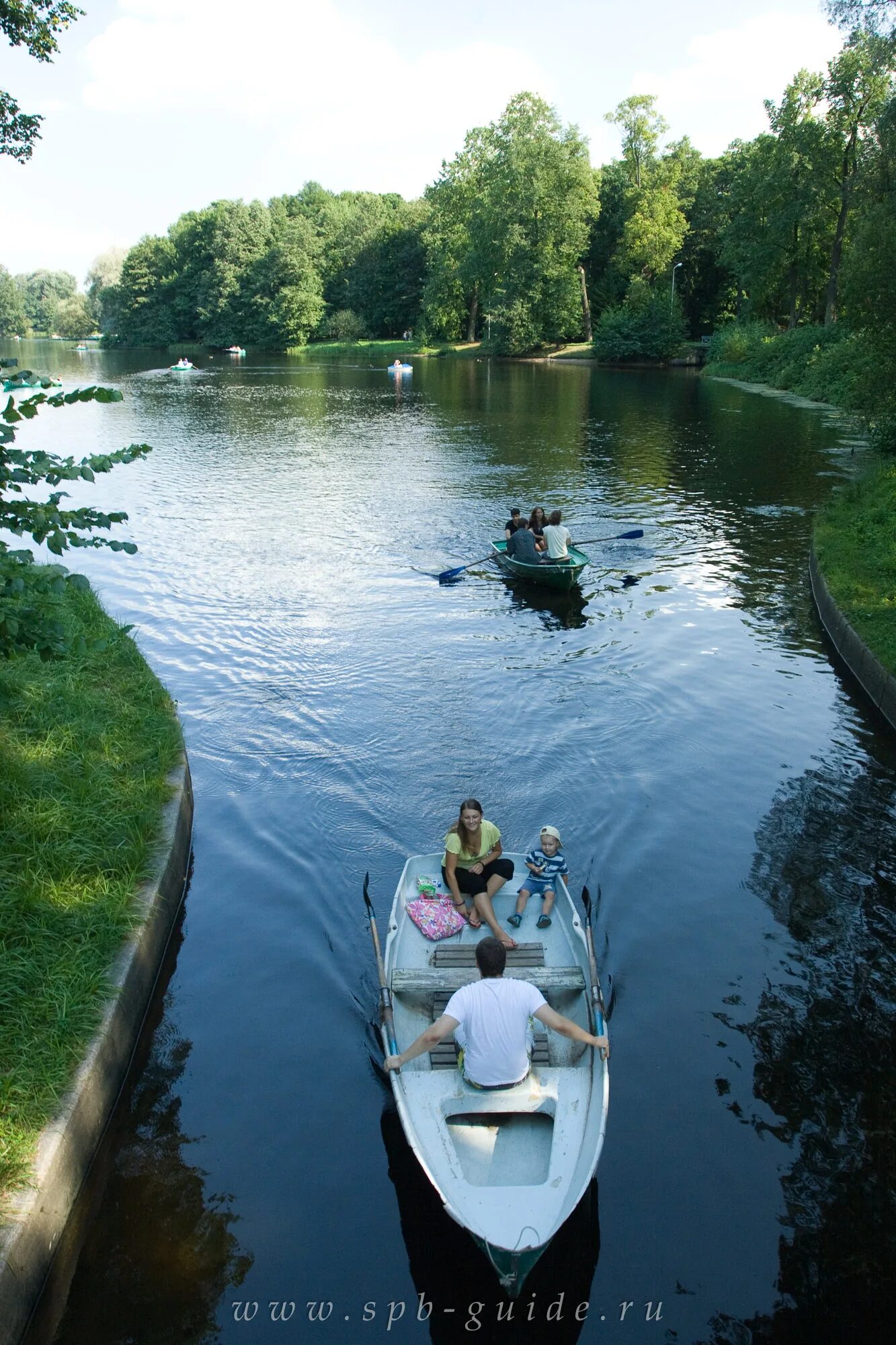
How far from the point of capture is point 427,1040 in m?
6.13

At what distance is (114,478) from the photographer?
3247cm

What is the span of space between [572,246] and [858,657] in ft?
225

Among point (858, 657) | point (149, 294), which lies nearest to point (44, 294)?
point (149, 294)

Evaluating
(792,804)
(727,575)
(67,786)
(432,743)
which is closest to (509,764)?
(432,743)

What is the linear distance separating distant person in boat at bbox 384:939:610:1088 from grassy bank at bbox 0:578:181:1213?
2.49 meters

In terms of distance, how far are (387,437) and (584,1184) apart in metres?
37.9

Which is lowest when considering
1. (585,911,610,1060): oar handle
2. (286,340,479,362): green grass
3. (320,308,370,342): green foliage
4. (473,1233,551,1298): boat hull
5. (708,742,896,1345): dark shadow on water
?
(708,742,896,1345): dark shadow on water

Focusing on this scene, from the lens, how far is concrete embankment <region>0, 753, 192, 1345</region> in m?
5.11

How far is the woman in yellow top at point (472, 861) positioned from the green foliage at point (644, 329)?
70132 millimetres

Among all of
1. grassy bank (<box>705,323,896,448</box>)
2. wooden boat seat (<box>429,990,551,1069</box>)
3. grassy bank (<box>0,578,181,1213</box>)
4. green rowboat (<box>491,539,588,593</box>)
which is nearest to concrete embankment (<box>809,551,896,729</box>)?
green rowboat (<box>491,539,588,593</box>)

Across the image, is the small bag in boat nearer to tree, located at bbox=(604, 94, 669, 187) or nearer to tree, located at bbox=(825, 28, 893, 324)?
tree, located at bbox=(825, 28, 893, 324)

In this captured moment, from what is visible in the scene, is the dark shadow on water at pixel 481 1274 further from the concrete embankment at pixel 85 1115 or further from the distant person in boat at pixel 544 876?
the distant person in boat at pixel 544 876

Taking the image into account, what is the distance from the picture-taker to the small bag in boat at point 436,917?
8.07m

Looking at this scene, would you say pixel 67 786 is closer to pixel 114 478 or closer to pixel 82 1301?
pixel 82 1301
